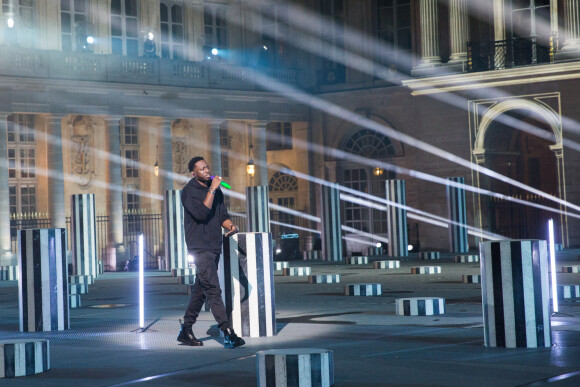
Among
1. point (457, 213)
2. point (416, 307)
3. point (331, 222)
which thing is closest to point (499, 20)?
point (457, 213)

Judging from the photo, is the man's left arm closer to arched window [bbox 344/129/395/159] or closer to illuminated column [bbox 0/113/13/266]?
illuminated column [bbox 0/113/13/266]

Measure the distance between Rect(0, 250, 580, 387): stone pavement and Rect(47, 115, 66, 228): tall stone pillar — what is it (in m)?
16.7

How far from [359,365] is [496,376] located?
1.29 m

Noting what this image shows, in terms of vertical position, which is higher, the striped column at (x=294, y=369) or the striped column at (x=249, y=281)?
the striped column at (x=249, y=281)

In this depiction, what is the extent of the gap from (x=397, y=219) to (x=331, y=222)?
199cm

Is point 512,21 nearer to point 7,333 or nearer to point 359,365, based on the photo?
point 7,333

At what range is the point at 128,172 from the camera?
4191 cm

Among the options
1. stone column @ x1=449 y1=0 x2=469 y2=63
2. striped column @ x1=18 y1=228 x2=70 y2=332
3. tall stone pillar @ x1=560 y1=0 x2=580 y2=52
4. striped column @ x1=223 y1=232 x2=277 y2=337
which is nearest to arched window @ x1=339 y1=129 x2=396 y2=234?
stone column @ x1=449 y1=0 x2=469 y2=63

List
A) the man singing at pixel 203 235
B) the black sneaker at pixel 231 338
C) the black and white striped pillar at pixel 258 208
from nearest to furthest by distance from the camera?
the black sneaker at pixel 231 338 < the man singing at pixel 203 235 < the black and white striped pillar at pixel 258 208

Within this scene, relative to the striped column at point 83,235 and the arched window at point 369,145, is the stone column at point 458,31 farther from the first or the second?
the striped column at point 83,235

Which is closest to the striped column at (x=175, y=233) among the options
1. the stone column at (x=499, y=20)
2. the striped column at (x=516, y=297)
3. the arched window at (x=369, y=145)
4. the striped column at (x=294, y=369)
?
the arched window at (x=369, y=145)

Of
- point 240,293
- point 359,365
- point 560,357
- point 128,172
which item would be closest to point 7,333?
point 240,293

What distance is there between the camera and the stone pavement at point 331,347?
322 inches

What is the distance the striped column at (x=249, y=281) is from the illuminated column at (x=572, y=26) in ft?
78.7
